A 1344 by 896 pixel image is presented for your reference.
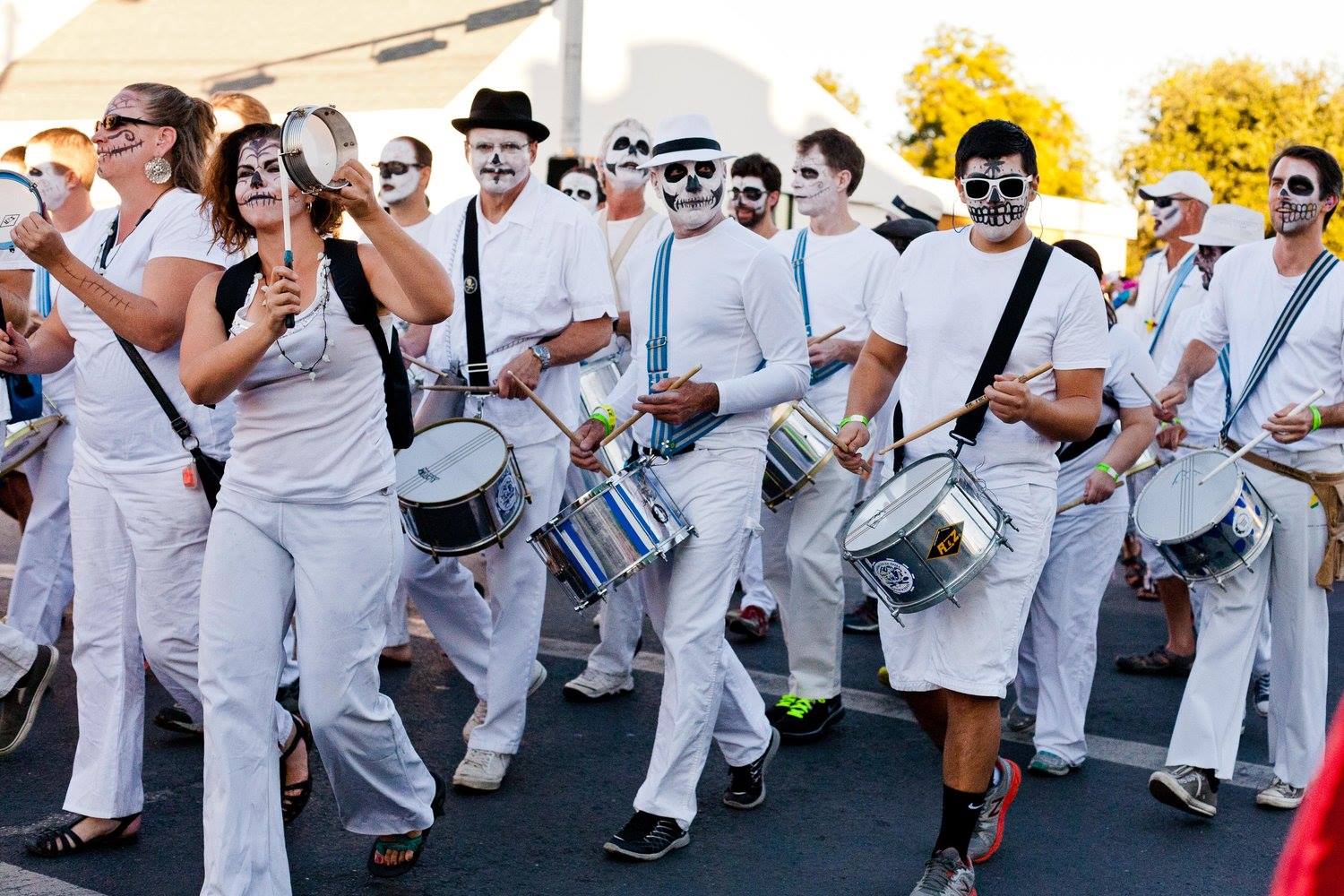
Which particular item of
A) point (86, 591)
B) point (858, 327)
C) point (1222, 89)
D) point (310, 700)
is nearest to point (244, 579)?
point (310, 700)

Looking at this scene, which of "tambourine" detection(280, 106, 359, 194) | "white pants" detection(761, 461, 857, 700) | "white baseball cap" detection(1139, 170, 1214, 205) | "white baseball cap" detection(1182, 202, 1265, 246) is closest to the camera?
"tambourine" detection(280, 106, 359, 194)

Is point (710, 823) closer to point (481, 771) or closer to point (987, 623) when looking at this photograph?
point (481, 771)

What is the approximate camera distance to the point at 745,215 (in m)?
8.57

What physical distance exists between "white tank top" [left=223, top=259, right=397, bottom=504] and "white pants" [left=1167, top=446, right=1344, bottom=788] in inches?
118

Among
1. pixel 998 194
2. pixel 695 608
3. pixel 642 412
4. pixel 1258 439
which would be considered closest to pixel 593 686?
pixel 695 608

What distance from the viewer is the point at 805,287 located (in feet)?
23.9

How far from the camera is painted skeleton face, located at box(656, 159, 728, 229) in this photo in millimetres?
5207

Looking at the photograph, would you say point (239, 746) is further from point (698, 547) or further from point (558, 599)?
point (558, 599)

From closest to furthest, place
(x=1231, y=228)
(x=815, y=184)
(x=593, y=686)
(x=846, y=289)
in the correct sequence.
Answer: (x=593, y=686)
(x=846, y=289)
(x=815, y=184)
(x=1231, y=228)

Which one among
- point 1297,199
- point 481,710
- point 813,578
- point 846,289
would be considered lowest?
point 481,710

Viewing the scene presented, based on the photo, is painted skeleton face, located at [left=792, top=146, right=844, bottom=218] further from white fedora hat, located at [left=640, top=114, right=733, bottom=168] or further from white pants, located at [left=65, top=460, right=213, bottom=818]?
white pants, located at [left=65, top=460, right=213, bottom=818]

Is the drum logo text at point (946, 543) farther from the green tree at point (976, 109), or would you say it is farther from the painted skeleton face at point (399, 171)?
the green tree at point (976, 109)

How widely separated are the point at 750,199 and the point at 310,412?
189 inches

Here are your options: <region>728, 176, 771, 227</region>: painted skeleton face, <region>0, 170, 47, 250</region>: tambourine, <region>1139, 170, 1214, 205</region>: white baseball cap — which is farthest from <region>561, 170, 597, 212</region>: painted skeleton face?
<region>0, 170, 47, 250</region>: tambourine
